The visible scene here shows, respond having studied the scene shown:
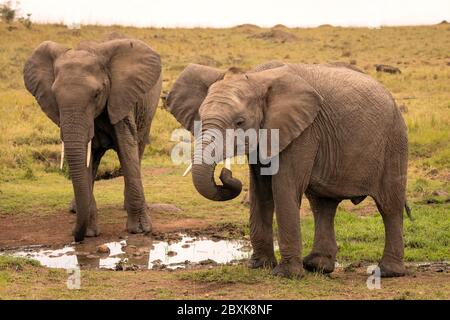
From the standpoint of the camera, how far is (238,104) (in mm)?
8062

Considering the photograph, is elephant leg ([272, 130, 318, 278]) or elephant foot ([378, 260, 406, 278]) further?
elephant foot ([378, 260, 406, 278])

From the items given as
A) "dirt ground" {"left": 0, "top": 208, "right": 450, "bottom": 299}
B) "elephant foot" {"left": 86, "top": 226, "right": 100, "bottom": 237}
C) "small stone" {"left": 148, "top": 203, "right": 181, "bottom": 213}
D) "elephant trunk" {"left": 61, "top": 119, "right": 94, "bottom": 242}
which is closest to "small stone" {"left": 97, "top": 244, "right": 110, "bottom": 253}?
"elephant trunk" {"left": 61, "top": 119, "right": 94, "bottom": 242}

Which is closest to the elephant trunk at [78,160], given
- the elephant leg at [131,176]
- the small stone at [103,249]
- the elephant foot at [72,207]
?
the small stone at [103,249]

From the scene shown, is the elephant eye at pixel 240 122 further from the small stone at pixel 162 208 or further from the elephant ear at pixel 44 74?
the small stone at pixel 162 208

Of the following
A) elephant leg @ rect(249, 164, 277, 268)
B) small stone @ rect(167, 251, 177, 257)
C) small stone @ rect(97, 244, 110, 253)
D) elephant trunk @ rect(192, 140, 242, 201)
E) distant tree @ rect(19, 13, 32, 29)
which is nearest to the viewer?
elephant trunk @ rect(192, 140, 242, 201)

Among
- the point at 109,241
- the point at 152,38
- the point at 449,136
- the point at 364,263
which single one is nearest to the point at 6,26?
the point at 152,38

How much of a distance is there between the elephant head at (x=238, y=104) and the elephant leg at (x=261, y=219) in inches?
26.0

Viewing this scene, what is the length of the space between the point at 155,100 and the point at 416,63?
21.7 m

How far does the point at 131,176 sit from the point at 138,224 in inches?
24.2

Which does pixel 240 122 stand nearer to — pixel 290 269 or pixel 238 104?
pixel 238 104

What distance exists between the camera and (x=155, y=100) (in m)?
13.8

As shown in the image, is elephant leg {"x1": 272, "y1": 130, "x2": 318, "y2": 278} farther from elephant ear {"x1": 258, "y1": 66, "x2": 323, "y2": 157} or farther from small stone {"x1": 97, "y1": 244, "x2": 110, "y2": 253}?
small stone {"x1": 97, "y1": 244, "x2": 110, "y2": 253}

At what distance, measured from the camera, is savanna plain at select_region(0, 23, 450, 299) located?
8352mm

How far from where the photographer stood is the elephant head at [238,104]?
7891mm
